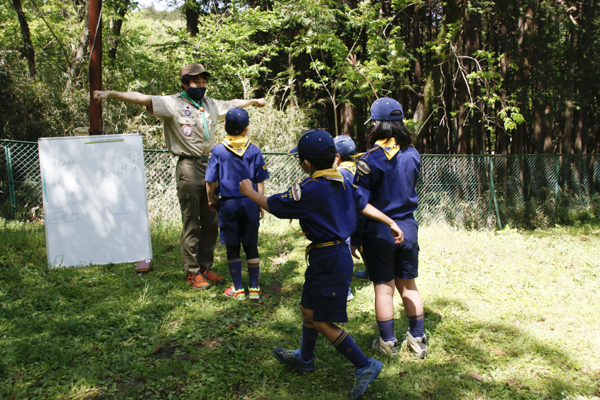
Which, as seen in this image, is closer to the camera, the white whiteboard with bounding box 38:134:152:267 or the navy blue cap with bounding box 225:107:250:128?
the navy blue cap with bounding box 225:107:250:128

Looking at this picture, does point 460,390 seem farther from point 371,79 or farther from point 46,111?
point 46,111

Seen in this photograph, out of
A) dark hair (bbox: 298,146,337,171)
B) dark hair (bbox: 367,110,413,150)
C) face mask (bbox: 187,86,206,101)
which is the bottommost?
dark hair (bbox: 298,146,337,171)

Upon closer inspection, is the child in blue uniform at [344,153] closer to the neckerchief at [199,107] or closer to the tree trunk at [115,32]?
the neckerchief at [199,107]

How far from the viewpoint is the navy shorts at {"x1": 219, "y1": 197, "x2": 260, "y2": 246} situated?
14.0 feet

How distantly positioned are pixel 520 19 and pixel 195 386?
16656 millimetres

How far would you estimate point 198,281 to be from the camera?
475 cm

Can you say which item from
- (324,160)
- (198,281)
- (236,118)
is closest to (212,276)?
(198,281)

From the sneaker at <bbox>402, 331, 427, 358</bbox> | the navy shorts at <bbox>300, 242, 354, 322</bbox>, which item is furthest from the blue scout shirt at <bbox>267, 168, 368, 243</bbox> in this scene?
the sneaker at <bbox>402, 331, 427, 358</bbox>

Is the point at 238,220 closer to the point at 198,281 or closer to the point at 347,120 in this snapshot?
the point at 198,281

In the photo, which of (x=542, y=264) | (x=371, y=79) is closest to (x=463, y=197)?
(x=371, y=79)

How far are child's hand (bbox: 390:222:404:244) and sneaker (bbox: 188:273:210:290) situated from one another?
2.48 m

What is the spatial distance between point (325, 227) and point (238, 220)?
68.5 inches

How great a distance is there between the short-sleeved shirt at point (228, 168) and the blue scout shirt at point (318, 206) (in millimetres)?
1508

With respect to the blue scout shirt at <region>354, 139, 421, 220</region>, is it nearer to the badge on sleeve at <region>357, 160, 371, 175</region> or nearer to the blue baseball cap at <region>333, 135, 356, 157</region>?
the badge on sleeve at <region>357, 160, 371, 175</region>
